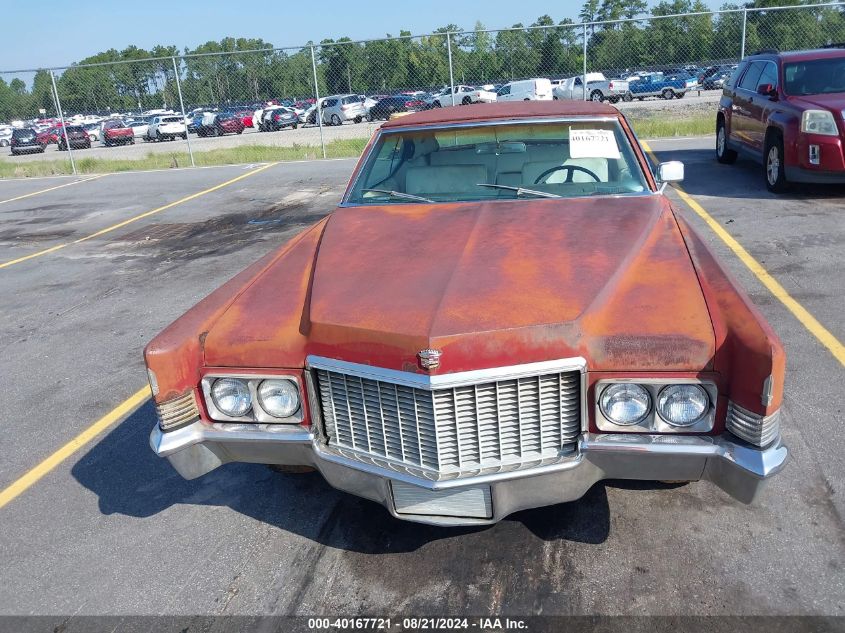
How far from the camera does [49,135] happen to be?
47844mm

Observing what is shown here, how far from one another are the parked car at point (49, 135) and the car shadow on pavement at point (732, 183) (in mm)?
42208

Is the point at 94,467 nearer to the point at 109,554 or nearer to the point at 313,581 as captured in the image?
the point at 109,554

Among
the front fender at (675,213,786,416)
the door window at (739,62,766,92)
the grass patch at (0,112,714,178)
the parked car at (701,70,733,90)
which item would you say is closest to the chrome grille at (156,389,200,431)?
the front fender at (675,213,786,416)

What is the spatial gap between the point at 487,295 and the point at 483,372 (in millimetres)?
429

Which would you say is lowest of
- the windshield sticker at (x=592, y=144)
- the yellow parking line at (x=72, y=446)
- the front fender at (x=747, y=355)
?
the yellow parking line at (x=72, y=446)

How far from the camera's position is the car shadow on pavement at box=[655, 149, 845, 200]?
9.91 metres

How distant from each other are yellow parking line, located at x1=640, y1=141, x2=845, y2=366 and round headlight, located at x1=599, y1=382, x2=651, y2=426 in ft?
9.07

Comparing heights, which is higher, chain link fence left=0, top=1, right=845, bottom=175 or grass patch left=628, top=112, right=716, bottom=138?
chain link fence left=0, top=1, right=845, bottom=175

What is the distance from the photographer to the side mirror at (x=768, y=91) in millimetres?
9836

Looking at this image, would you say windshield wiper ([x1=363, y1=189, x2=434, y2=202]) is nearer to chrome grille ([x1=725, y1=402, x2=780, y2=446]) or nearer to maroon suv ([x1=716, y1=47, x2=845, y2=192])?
chrome grille ([x1=725, y1=402, x2=780, y2=446])

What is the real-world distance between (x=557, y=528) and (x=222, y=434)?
1525 millimetres

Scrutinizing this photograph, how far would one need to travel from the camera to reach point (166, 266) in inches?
346

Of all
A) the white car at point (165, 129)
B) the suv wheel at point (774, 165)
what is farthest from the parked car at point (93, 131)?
the suv wheel at point (774, 165)

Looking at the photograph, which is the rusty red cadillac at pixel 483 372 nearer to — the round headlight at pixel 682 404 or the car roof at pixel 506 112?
the round headlight at pixel 682 404
